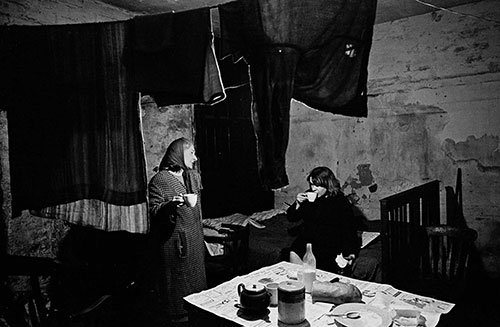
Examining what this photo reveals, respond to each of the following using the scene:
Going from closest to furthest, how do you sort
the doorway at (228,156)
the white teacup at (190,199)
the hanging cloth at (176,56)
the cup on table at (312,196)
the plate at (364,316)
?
1. the plate at (364,316)
2. the hanging cloth at (176,56)
3. the white teacup at (190,199)
4. the cup on table at (312,196)
5. the doorway at (228,156)

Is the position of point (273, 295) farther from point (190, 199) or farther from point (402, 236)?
point (402, 236)

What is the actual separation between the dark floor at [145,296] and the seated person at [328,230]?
0.47 m

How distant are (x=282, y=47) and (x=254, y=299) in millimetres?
1395

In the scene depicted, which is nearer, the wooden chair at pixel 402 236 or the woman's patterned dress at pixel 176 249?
the wooden chair at pixel 402 236

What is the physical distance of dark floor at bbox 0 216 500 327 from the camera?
331 cm

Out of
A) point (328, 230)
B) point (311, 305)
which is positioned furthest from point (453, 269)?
point (311, 305)

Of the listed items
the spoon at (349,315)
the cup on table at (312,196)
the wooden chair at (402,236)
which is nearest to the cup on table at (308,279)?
the spoon at (349,315)

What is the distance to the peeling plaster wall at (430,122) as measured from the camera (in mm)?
4957

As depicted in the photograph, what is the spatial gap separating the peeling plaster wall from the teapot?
4.05 m

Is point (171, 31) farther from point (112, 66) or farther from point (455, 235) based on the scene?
point (455, 235)

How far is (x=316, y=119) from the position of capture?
20.7 feet

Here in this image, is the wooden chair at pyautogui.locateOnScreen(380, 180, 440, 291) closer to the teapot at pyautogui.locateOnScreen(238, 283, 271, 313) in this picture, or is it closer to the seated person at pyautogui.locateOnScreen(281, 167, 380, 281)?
the seated person at pyautogui.locateOnScreen(281, 167, 380, 281)

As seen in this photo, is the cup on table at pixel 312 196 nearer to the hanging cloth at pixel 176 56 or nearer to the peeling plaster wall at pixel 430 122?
the peeling plaster wall at pixel 430 122

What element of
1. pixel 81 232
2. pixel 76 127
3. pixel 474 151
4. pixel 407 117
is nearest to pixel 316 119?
pixel 407 117
